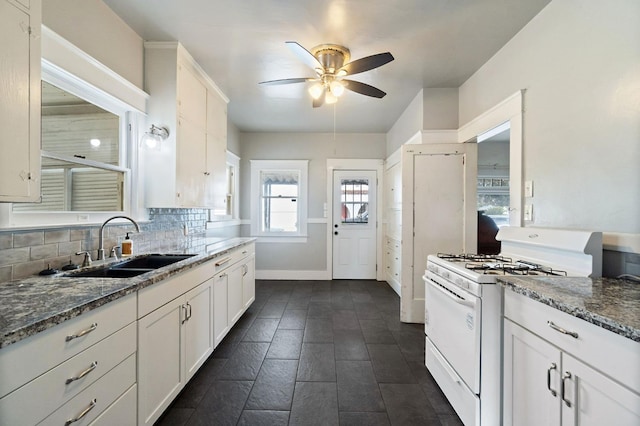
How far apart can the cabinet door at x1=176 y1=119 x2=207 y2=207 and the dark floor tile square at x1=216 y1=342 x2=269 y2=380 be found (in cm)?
143

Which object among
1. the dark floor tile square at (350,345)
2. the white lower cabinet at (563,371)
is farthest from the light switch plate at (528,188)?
the dark floor tile square at (350,345)

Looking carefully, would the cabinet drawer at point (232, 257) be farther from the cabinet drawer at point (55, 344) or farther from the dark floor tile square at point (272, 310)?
the cabinet drawer at point (55, 344)

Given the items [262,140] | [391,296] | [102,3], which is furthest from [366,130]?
[102,3]

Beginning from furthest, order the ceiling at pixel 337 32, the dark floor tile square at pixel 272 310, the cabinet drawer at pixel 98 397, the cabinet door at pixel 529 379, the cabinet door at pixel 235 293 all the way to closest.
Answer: the dark floor tile square at pixel 272 310, the cabinet door at pixel 235 293, the ceiling at pixel 337 32, the cabinet door at pixel 529 379, the cabinet drawer at pixel 98 397

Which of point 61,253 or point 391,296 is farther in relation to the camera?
point 391,296

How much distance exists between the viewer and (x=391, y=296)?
4.09 m

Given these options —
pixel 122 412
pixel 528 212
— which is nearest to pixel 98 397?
pixel 122 412

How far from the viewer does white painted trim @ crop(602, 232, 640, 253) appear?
133 cm

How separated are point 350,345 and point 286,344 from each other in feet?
2.00

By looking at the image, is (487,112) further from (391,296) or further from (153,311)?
(153,311)

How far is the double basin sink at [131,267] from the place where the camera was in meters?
1.66

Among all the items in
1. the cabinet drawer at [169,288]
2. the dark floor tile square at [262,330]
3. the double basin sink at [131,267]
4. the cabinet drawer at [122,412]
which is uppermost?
the double basin sink at [131,267]

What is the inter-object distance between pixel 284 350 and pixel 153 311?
1372 millimetres

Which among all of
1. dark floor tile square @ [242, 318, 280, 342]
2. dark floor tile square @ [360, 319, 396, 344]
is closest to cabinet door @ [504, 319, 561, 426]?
dark floor tile square @ [360, 319, 396, 344]
